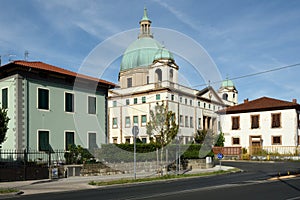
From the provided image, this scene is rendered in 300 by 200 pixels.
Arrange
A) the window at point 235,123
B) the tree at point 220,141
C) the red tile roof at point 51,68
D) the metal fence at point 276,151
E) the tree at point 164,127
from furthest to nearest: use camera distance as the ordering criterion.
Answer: the tree at point 220,141 < the window at point 235,123 < the metal fence at point 276,151 < the tree at point 164,127 < the red tile roof at point 51,68

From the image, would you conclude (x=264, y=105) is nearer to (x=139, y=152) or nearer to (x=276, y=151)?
(x=276, y=151)

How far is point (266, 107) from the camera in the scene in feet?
181

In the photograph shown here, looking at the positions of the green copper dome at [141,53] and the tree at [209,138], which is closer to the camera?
the tree at [209,138]

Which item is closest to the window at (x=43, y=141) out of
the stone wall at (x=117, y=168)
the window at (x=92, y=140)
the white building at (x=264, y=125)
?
the window at (x=92, y=140)

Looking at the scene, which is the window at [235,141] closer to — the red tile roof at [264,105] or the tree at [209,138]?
the tree at [209,138]

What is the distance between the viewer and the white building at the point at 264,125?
172 ft

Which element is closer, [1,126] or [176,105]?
[1,126]

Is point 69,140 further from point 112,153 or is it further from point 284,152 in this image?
point 284,152

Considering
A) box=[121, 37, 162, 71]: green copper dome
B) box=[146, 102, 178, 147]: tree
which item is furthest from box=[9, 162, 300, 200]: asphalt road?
box=[121, 37, 162, 71]: green copper dome

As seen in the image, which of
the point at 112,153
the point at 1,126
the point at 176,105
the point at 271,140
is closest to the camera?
the point at 1,126

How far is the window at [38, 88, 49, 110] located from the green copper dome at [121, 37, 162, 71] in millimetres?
39475

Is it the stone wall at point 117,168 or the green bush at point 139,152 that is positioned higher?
the green bush at point 139,152

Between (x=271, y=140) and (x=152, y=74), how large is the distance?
21.4 metres

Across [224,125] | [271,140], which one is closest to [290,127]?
[271,140]
